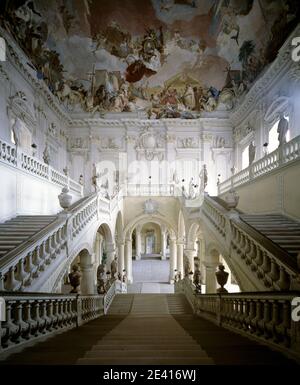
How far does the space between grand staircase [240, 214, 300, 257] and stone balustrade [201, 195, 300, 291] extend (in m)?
0.58

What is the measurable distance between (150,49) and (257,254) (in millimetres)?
19318

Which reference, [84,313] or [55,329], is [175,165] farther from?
[55,329]

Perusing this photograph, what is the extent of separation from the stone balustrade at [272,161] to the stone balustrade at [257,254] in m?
2.45

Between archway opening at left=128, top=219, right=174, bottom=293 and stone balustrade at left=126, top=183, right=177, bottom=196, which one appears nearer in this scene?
archway opening at left=128, top=219, right=174, bottom=293

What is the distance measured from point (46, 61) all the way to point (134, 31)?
6.34 metres

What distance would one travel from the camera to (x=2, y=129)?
14148mm

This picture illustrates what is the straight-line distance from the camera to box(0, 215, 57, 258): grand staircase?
7.15 m

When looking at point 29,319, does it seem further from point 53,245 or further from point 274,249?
point 274,249

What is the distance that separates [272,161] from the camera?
1073 centimetres

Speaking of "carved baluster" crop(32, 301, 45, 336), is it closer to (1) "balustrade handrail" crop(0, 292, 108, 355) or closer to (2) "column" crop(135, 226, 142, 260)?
(1) "balustrade handrail" crop(0, 292, 108, 355)

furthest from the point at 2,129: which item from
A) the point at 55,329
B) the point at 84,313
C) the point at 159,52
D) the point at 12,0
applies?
the point at 159,52

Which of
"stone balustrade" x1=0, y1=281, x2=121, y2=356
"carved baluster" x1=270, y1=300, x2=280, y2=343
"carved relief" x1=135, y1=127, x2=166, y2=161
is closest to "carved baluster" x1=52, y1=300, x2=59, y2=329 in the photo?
"stone balustrade" x1=0, y1=281, x2=121, y2=356

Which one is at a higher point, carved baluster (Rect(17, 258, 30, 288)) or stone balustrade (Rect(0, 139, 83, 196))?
stone balustrade (Rect(0, 139, 83, 196))

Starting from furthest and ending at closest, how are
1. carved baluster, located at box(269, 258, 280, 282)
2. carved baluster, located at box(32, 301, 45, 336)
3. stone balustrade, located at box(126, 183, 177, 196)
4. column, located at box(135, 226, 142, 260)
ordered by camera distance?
column, located at box(135, 226, 142, 260) < stone balustrade, located at box(126, 183, 177, 196) < carved baluster, located at box(269, 258, 280, 282) < carved baluster, located at box(32, 301, 45, 336)
